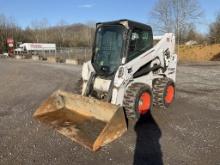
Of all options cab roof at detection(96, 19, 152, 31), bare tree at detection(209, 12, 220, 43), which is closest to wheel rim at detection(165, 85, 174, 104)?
cab roof at detection(96, 19, 152, 31)

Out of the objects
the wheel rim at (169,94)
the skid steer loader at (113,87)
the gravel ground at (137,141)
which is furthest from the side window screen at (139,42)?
the gravel ground at (137,141)

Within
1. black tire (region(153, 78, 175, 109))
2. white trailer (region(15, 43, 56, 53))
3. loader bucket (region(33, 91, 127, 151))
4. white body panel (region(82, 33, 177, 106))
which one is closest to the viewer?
loader bucket (region(33, 91, 127, 151))

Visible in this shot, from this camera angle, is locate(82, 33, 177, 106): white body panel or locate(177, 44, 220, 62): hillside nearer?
locate(82, 33, 177, 106): white body panel

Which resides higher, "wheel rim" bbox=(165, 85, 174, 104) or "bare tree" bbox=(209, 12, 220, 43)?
"bare tree" bbox=(209, 12, 220, 43)

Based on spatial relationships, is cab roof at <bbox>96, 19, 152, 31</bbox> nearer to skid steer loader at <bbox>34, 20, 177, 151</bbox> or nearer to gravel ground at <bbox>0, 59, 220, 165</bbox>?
skid steer loader at <bbox>34, 20, 177, 151</bbox>

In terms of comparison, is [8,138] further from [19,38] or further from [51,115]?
[19,38]

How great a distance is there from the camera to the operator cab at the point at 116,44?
651cm

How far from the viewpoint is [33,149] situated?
17.1ft

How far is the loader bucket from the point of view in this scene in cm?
532

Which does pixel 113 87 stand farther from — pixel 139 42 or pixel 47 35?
pixel 47 35

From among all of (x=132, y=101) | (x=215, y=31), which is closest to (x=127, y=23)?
(x=132, y=101)

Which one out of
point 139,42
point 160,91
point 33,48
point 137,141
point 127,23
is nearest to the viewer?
point 137,141

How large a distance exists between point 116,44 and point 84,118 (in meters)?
1.92

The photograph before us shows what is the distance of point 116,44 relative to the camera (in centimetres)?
667
